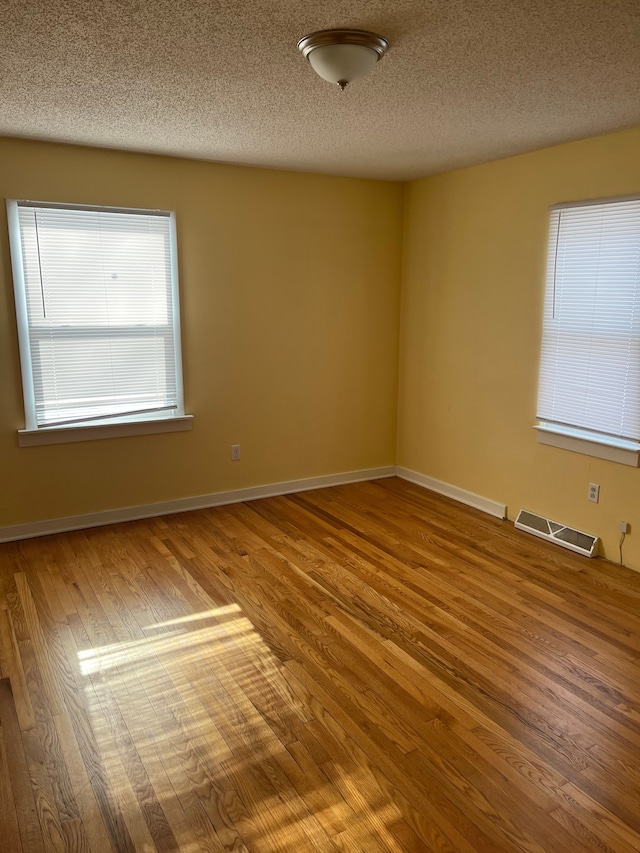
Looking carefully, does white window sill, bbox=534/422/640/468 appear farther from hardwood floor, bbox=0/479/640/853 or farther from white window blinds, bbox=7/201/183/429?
white window blinds, bbox=7/201/183/429

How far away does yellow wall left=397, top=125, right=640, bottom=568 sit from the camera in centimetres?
356

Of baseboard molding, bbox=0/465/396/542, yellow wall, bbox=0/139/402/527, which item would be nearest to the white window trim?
yellow wall, bbox=0/139/402/527

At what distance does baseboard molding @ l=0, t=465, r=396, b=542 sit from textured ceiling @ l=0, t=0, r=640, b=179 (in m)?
2.30

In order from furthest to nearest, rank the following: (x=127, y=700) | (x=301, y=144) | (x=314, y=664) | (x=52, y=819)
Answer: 1. (x=301, y=144)
2. (x=314, y=664)
3. (x=127, y=700)
4. (x=52, y=819)

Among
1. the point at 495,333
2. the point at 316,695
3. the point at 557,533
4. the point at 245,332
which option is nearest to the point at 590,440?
the point at 557,533

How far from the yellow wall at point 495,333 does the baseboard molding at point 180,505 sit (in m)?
0.57

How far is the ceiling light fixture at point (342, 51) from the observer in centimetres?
207

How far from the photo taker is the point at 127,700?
2.38 meters

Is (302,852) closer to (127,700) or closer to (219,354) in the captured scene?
(127,700)

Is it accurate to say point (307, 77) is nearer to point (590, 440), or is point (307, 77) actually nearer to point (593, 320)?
point (593, 320)

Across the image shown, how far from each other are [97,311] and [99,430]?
757 millimetres

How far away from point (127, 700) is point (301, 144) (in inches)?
119

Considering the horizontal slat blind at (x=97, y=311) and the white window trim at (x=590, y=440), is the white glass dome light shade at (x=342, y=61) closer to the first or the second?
the white window trim at (x=590, y=440)

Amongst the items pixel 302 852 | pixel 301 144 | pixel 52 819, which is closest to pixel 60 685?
pixel 52 819
